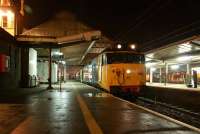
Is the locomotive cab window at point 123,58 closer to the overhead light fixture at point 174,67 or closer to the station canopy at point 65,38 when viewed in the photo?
the station canopy at point 65,38

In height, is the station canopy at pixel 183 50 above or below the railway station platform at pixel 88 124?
above

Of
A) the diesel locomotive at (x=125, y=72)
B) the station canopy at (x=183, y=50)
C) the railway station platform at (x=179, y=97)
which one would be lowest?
the railway station platform at (x=179, y=97)

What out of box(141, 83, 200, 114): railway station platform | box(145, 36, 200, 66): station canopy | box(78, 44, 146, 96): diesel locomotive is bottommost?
box(141, 83, 200, 114): railway station platform

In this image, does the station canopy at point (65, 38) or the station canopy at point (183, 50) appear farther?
the station canopy at point (65, 38)

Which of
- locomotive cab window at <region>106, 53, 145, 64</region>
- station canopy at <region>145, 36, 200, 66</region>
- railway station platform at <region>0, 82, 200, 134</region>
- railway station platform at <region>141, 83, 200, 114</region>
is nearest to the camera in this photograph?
railway station platform at <region>0, 82, 200, 134</region>

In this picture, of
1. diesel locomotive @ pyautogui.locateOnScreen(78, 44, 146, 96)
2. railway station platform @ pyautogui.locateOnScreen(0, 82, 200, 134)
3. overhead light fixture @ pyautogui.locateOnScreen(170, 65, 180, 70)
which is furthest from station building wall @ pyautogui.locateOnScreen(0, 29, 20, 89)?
overhead light fixture @ pyautogui.locateOnScreen(170, 65, 180, 70)

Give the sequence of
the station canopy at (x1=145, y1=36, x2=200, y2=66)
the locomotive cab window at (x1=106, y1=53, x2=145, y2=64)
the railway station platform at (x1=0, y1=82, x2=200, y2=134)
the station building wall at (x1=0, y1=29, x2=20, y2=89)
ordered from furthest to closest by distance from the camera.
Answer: the station building wall at (x1=0, y1=29, x2=20, y2=89) < the locomotive cab window at (x1=106, y1=53, x2=145, y2=64) < the station canopy at (x1=145, y1=36, x2=200, y2=66) < the railway station platform at (x1=0, y1=82, x2=200, y2=134)

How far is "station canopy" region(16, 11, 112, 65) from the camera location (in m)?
30.8

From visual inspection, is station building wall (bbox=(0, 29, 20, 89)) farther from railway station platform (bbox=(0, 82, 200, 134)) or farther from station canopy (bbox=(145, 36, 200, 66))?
railway station platform (bbox=(0, 82, 200, 134))

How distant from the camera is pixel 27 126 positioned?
10094 mm

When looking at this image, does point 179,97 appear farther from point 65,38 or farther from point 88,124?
point 88,124

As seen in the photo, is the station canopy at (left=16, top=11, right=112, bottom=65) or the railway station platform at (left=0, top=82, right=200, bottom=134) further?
the station canopy at (left=16, top=11, right=112, bottom=65)

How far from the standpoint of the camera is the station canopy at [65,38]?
3078 centimetres

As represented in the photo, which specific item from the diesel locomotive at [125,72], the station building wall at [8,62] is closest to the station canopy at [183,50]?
the diesel locomotive at [125,72]
